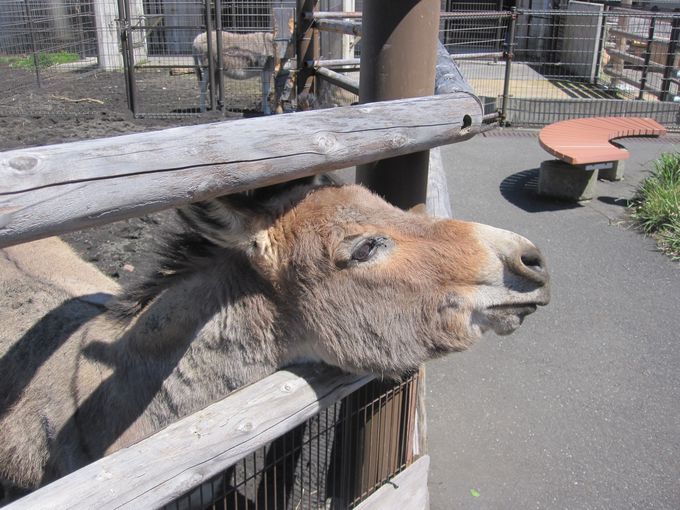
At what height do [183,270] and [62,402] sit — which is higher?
[183,270]

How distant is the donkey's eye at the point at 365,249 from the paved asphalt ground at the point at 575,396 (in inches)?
82.2

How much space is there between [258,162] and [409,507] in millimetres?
2082

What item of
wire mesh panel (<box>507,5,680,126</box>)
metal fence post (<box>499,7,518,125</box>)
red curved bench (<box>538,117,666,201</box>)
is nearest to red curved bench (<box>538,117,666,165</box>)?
red curved bench (<box>538,117,666,201</box>)

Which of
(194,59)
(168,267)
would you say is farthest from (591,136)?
(194,59)

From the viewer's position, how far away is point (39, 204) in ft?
4.26

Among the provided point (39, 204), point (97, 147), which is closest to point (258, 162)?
point (97, 147)

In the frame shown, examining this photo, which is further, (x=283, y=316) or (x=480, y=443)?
(x=480, y=443)

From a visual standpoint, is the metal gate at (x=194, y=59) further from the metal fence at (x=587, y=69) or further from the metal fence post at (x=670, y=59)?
the metal fence post at (x=670, y=59)

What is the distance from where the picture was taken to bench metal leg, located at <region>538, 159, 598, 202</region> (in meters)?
8.00

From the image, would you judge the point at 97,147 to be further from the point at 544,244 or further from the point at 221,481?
the point at 544,244

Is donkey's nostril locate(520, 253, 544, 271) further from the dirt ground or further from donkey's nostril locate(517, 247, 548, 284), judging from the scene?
the dirt ground

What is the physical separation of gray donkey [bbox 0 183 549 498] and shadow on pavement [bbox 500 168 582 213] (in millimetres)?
6028

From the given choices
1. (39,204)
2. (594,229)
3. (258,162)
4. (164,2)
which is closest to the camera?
(39,204)

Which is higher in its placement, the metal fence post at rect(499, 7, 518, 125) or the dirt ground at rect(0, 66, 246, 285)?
the metal fence post at rect(499, 7, 518, 125)
